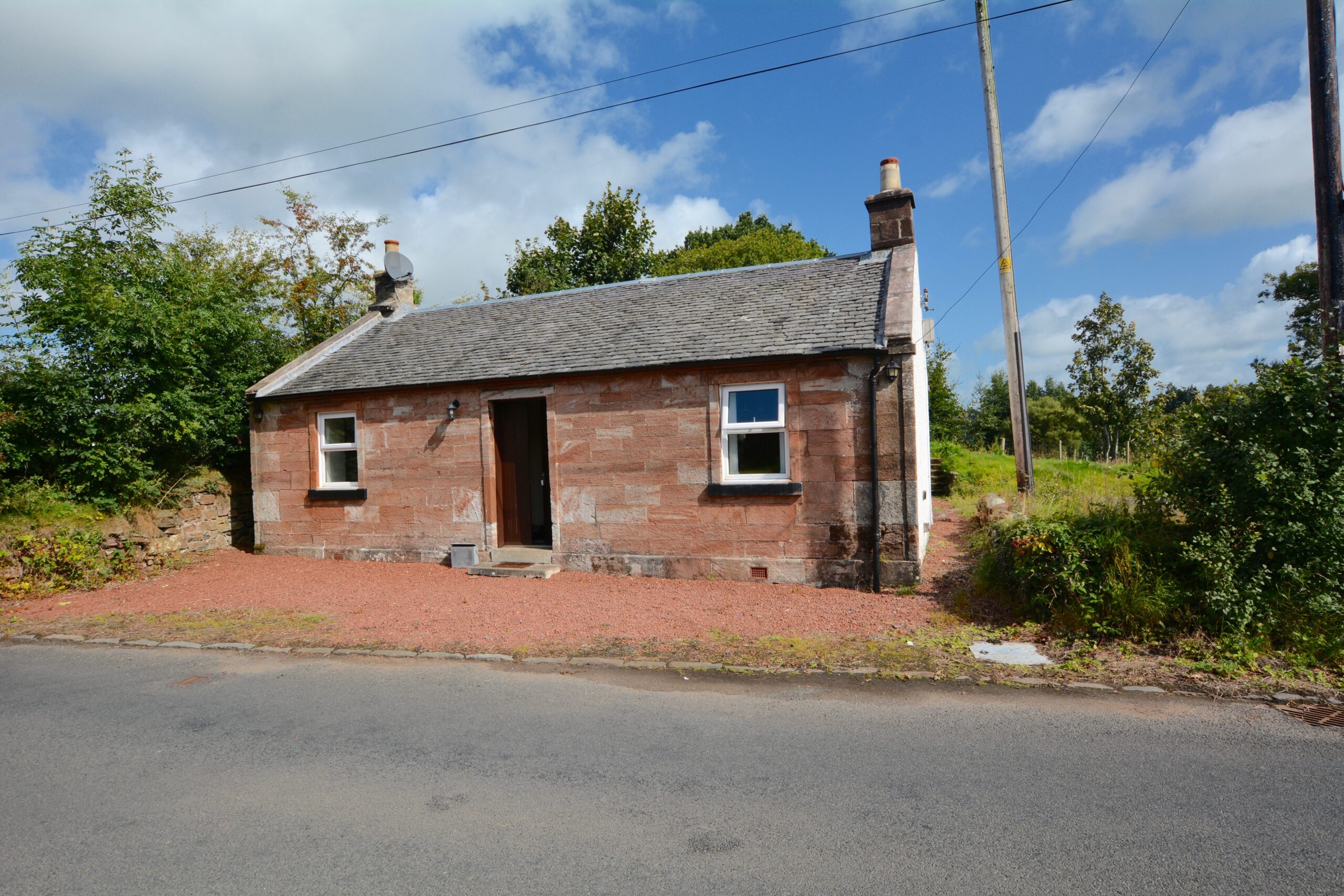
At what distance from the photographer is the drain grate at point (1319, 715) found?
4844mm

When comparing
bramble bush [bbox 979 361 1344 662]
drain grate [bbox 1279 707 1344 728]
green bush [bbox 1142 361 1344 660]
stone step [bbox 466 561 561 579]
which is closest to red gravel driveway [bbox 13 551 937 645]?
stone step [bbox 466 561 561 579]

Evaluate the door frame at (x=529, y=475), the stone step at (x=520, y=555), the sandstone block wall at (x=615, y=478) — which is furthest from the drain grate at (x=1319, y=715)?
the stone step at (x=520, y=555)

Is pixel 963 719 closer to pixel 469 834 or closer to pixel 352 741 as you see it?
pixel 469 834

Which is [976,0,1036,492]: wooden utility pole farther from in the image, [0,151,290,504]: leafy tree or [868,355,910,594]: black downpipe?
[0,151,290,504]: leafy tree

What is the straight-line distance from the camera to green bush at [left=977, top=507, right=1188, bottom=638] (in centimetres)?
657

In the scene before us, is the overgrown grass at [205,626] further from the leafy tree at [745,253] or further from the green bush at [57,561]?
the leafy tree at [745,253]

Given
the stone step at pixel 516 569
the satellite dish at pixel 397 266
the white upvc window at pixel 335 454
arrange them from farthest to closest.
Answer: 1. the satellite dish at pixel 397 266
2. the white upvc window at pixel 335 454
3. the stone step at pixel 516 569

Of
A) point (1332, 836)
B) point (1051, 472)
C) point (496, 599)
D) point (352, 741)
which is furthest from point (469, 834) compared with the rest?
point (1051, 472)

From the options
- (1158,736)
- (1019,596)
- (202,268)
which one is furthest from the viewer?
(202,268)

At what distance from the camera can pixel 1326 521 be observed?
6.09 m

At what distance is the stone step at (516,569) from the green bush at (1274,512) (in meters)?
8.08

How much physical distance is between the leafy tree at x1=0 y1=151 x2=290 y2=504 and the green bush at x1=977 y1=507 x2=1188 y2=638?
46.2 ft

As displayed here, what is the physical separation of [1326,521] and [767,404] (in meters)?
6.03

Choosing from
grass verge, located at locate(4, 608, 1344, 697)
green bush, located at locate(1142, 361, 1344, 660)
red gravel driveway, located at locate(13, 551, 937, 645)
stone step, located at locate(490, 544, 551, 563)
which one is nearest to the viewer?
grass verge, located at locate(4, 608, 1344, 697)
